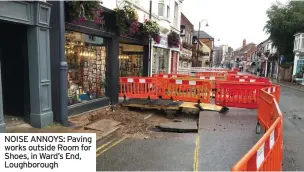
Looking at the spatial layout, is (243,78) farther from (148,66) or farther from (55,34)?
(55,34)

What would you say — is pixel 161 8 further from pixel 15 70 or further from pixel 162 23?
pixel 15 70

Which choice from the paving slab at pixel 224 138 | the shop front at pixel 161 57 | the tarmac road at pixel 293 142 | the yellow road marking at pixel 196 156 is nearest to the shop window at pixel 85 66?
the paving slab at pixel 224 138

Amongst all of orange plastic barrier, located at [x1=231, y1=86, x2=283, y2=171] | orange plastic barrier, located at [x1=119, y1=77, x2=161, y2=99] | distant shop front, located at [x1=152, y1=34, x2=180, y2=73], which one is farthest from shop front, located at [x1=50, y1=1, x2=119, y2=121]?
distant shop front, located at [x1=152, y1=34, x2=180, y2=73]

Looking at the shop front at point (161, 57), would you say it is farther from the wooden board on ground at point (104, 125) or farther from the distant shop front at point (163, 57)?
the wooden board on ground at point (104, 125)

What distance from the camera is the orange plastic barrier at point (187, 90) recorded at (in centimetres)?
912

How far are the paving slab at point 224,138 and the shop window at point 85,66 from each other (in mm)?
3859

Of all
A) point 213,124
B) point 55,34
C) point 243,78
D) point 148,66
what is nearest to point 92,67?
point 55,34

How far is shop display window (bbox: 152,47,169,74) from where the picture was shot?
16.0 m

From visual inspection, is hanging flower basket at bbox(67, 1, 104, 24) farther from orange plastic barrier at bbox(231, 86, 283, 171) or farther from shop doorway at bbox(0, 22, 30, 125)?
orange plastic barrier at bbox(231, 86, 283, 171)

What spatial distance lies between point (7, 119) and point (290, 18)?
126 feet

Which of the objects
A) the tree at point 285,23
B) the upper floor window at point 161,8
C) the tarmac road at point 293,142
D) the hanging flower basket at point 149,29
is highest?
the tree at point 285,23

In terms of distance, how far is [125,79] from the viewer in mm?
10125

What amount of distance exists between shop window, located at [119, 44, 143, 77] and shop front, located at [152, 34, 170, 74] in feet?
6.05

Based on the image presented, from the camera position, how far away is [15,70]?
6.24 meters
